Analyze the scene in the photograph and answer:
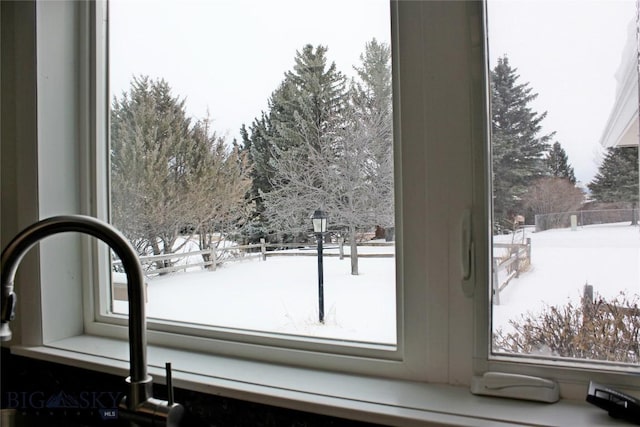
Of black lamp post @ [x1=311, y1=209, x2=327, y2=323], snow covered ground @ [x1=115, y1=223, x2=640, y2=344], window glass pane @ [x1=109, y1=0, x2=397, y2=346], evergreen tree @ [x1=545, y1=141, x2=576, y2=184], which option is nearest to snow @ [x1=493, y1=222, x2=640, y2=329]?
snow covered ground @ [x1=115, y1=223, x2=640, y2=344]

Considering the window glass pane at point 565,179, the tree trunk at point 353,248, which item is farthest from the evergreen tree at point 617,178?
the tree trunk at point 353,248

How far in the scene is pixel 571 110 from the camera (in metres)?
0.77

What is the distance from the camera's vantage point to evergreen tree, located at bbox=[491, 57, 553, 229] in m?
0.80

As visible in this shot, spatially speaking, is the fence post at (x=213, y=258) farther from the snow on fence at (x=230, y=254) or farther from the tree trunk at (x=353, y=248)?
the tree trunk at (x=353, y=248)

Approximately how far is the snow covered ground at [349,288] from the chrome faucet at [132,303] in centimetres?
32

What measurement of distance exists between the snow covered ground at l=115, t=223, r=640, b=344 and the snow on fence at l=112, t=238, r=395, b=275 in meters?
0.02

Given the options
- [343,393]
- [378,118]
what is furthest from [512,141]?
[343,393]

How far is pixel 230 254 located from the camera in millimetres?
1157

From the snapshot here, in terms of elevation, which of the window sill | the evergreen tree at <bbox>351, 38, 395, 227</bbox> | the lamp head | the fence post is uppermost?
the evergreen tree at <bbox>351, 38, 395, 227</bbox>

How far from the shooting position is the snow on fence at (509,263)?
80cm

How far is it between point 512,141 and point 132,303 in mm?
839

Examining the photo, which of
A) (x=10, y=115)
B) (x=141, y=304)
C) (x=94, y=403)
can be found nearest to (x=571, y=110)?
(x=141, y=304)

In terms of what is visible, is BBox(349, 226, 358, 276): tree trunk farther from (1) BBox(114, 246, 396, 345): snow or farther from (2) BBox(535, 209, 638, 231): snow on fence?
A: (2) BBox(535, 209, 638, 231): snow on fence

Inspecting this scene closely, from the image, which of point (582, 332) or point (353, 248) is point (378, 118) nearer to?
point (353, 248)
